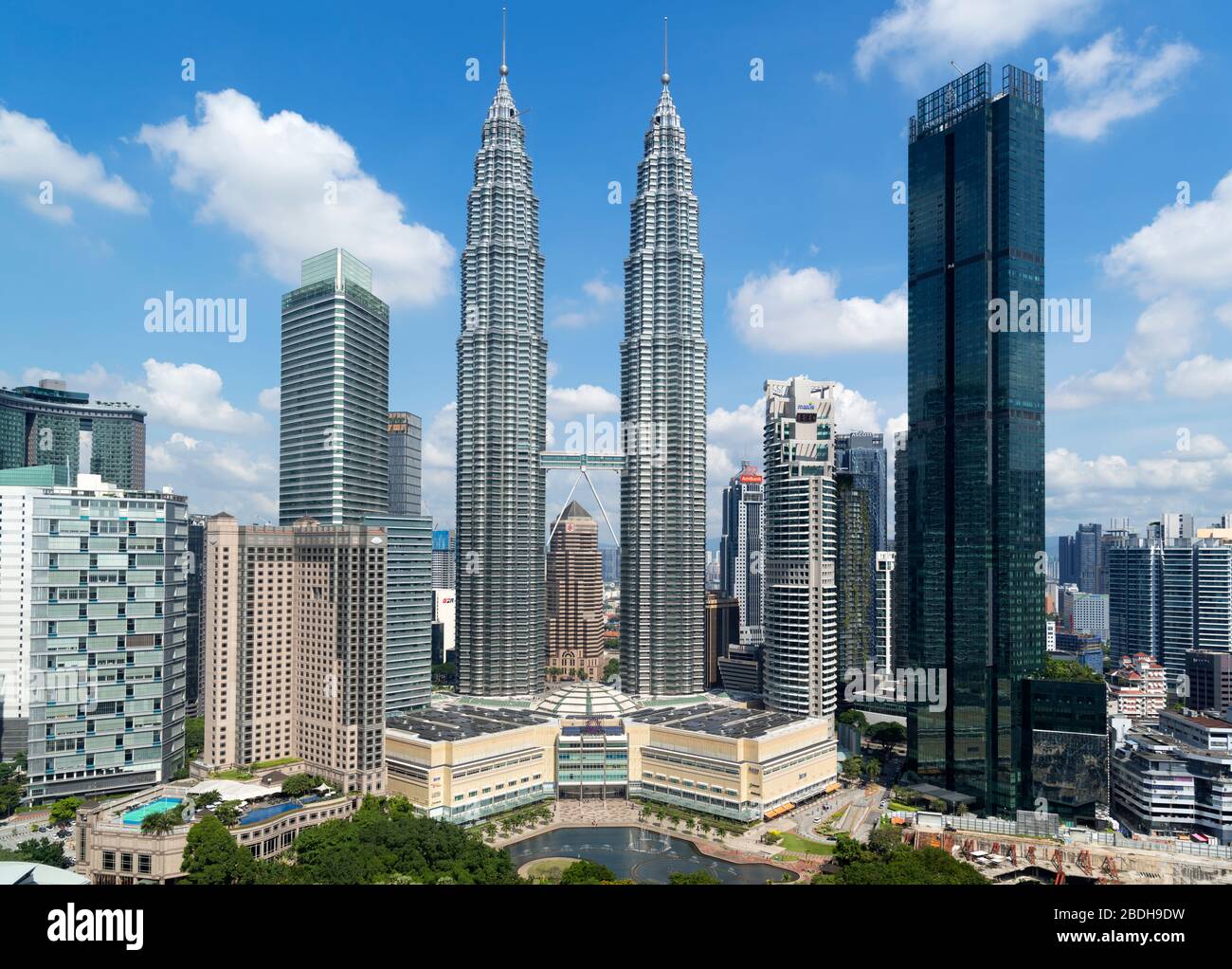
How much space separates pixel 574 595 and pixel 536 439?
1258 inches

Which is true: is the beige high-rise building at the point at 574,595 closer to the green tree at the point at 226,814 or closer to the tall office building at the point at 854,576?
the tall office building at the point at 854,576

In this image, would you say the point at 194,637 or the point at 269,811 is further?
the point at 194,637

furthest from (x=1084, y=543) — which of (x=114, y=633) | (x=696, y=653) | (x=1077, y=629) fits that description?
(x=114, y=633)

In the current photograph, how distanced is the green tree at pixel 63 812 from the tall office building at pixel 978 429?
176 ft

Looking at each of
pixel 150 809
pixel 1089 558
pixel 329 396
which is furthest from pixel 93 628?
pixel 1089 558

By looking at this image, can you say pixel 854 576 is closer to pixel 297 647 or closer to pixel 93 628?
pixel 297 647

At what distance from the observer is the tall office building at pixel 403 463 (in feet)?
314

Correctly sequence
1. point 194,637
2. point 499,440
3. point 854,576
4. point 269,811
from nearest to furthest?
point 269,811, point 499,440, point 194,637, point 854,576

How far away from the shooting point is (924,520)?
185ft

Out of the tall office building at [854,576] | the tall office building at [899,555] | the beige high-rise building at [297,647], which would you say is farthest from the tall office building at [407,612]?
the tall office building at [899,555]

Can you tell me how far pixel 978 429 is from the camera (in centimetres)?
5294

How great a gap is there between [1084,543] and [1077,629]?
35923mm

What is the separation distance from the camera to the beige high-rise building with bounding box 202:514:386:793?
2025 inches
